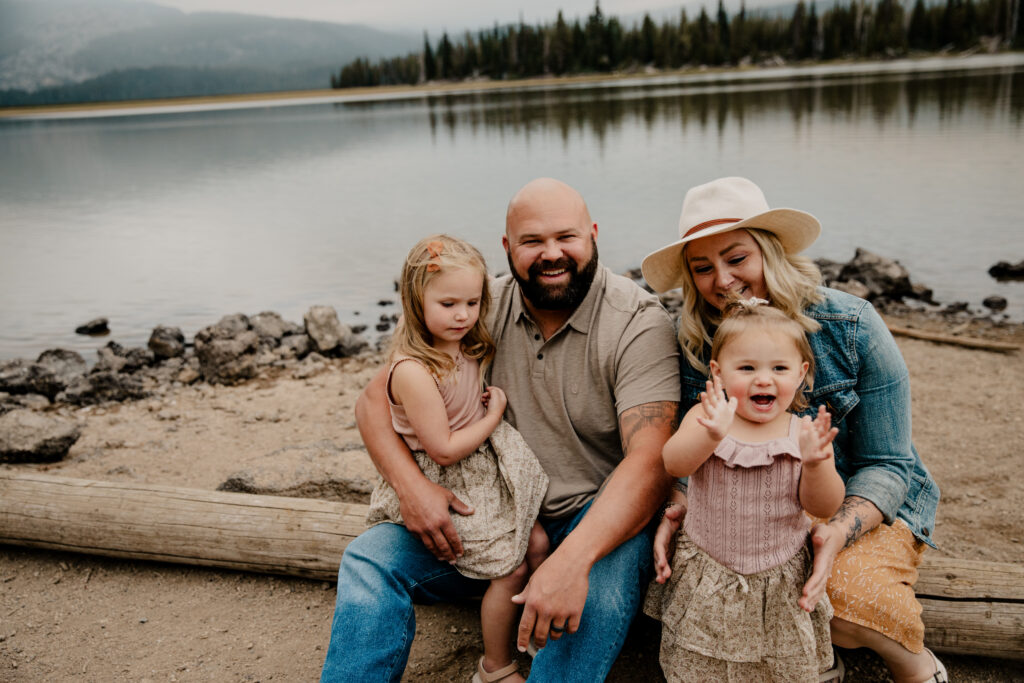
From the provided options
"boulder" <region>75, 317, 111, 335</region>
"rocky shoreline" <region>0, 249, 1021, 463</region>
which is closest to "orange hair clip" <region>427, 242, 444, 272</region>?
"rocky shoreline" <region>0, 249, 1021, 463</region>

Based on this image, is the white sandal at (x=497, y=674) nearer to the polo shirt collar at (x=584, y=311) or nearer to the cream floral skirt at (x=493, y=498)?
the cream floral skirt at (x=493, y=498)

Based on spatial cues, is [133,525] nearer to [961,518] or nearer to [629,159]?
[961,518]

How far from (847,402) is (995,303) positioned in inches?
316

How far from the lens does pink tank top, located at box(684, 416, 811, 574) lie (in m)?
2.68

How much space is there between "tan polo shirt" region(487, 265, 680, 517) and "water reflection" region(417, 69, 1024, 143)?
1097 inches

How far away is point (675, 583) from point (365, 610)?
1261 millimetres

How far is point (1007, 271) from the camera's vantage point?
1071 cm

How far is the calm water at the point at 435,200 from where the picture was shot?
12.7 meters

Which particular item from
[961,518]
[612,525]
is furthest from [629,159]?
[612,525]

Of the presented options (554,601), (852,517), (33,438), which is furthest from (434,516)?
(33,438)

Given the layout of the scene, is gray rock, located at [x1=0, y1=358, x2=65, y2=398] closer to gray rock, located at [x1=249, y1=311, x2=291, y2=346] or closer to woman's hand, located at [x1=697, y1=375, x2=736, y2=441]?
gray rock, located at [x1=249, y1=311, x2=291, y2=346]

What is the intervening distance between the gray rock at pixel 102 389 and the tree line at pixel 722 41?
10451 centimetres

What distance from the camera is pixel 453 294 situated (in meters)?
3.25

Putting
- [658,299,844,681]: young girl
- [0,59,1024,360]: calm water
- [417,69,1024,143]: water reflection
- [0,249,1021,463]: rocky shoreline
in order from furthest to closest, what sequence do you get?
1. [417,69,1024,143]: water reflection
2. [0,59,1024,360]: calm water
3. [0,249,1021,463]: rocky shoreline
4. [658,299,844,681]: young girl
